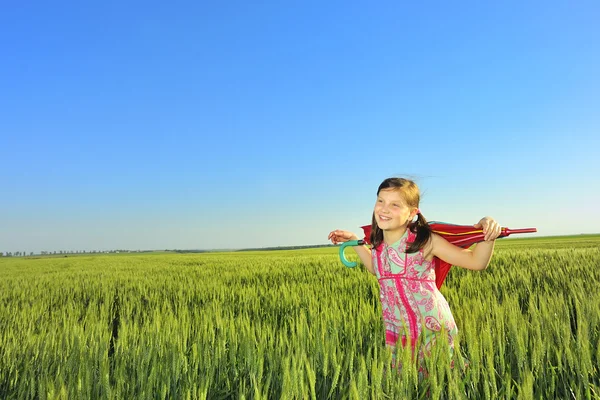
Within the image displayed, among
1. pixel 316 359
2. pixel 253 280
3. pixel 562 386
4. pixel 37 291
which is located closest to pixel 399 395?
pixel 316 359

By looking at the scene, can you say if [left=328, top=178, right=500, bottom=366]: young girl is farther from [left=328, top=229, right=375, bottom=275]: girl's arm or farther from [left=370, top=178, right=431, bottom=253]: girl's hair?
[left=328, top=229, right=375, bottom=275]: girl's arm

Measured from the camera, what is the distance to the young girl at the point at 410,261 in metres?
2.19

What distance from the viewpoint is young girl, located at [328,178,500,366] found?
7.18 ft

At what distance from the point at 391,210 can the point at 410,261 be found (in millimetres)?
350

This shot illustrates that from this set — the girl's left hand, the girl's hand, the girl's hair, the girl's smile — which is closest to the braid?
the girl's hair

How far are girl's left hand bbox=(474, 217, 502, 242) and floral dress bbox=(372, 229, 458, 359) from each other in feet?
1.42

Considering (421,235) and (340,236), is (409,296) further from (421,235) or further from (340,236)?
(340,236)

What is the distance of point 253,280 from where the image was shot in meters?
7.30

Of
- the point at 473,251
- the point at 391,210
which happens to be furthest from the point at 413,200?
the point at 473,251

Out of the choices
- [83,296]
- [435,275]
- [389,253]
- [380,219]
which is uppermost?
[380,219]

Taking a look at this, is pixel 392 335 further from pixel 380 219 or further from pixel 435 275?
pixel 380 219

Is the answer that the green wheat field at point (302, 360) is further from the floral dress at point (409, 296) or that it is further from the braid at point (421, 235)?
the braid at point (421, 235)

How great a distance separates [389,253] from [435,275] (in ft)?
1.05

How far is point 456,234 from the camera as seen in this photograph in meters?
2.20
